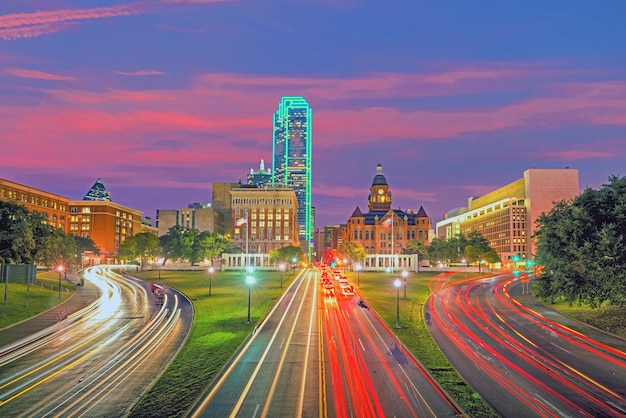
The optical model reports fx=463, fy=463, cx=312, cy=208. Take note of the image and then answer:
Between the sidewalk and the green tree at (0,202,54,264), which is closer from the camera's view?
the sidewalk

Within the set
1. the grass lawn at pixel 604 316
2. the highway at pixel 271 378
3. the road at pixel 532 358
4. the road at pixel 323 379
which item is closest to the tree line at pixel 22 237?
the highway at pixel 271 378

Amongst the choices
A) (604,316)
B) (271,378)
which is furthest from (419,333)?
(604,316)

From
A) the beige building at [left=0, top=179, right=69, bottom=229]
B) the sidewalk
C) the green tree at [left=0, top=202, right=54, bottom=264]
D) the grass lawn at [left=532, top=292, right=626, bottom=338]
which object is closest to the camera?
the sidewalk

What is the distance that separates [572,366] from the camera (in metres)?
34.0

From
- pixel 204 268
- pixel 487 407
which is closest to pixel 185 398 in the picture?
pixel 487 407

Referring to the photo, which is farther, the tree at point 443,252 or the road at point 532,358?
the tree at point 443,252

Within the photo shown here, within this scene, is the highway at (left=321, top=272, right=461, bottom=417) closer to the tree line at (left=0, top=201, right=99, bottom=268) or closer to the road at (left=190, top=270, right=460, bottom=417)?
the road at (left=190, top=270, right=460, bottom=417)

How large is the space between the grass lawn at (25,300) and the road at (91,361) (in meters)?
5.49

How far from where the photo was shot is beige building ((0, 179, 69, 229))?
493 ft

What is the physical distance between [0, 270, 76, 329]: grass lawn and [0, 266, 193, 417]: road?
549 cm

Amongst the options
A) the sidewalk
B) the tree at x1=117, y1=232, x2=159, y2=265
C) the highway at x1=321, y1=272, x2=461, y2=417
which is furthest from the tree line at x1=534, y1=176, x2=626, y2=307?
the tree at x1=117, y1=232, x2=159, y2=265

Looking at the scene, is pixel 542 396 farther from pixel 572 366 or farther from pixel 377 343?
pixel 377 343

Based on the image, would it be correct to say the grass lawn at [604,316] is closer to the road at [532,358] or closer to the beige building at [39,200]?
the road at [532,358]

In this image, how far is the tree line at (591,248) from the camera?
149 ft
